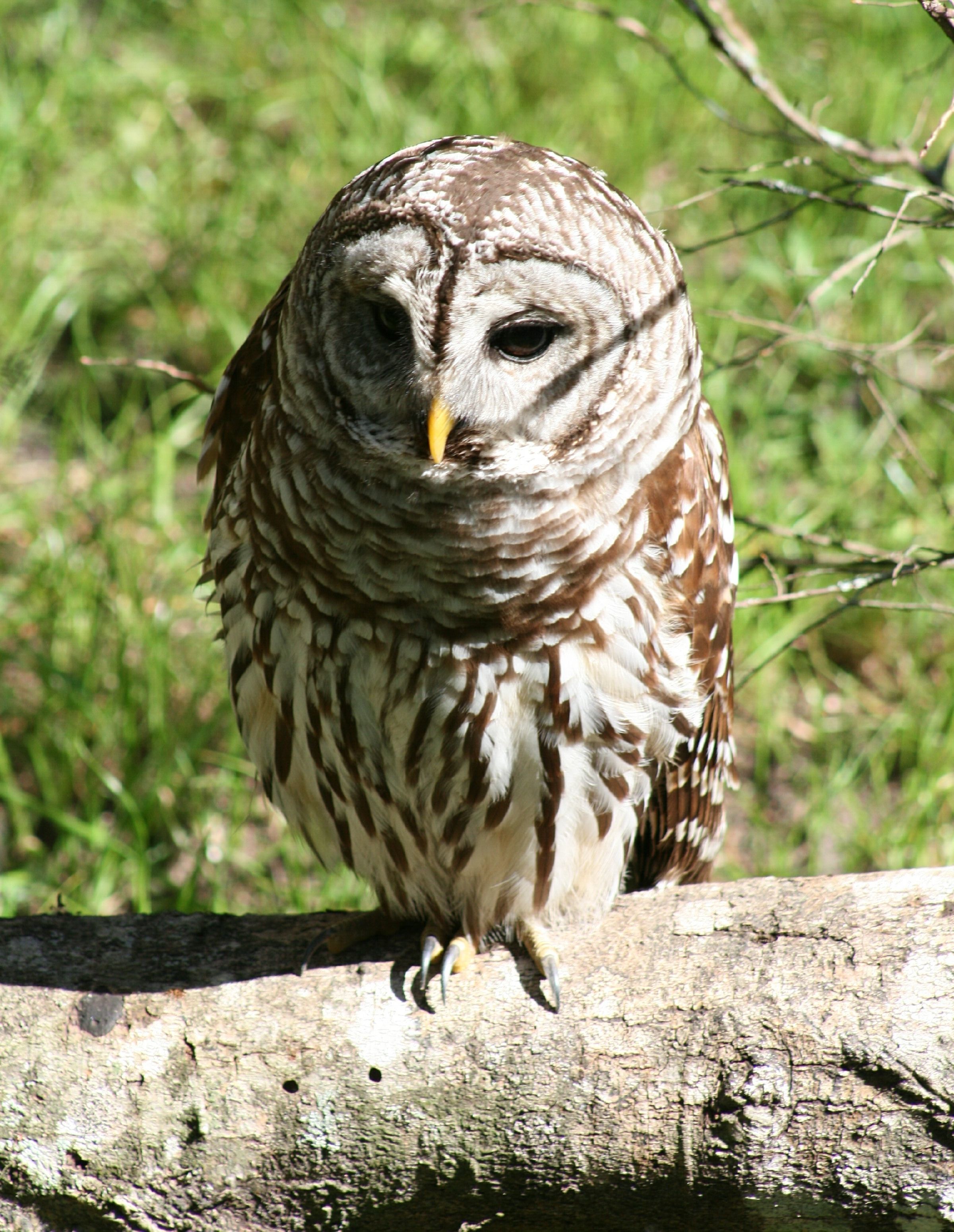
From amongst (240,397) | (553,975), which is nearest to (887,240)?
(240,397)

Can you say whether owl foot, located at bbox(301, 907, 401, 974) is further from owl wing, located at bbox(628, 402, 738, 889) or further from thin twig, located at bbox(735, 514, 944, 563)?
thin twig, located at bbox(735, 514, 944, 563)

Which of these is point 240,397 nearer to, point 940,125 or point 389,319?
point 389,319

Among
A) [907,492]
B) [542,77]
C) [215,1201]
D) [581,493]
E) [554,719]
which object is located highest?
[542,77]

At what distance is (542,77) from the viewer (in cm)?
563

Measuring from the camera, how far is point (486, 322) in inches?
86.5

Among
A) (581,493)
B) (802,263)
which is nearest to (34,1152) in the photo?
(581,493)

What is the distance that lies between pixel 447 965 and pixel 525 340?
129 cm

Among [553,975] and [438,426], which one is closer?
[438,426]

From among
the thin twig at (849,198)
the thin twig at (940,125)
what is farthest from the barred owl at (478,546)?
Result: the thin twig at (940,125)

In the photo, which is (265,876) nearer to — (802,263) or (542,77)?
(802,263)

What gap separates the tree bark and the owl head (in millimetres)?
989

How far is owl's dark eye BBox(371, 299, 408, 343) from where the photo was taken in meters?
2.21

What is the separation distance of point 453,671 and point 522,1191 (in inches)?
39.4

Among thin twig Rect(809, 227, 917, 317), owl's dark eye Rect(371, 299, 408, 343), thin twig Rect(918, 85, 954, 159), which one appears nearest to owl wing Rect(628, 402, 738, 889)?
thin twig Rect(809, 227, 917, 317)
